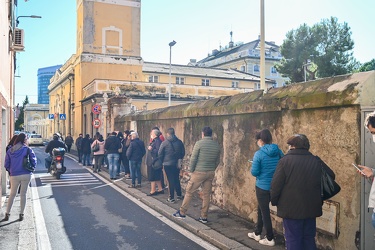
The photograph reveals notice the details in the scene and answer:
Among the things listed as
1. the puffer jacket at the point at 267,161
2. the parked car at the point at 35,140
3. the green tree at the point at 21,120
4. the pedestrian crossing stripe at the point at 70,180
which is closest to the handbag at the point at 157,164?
the pedestrian crossing stripe at the point at 70,180

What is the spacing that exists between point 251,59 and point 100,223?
60472 millimetres

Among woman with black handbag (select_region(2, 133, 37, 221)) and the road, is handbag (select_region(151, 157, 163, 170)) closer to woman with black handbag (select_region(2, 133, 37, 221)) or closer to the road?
the road

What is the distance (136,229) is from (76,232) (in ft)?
3.51

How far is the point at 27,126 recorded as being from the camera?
81.3m

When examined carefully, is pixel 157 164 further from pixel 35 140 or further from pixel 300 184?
pixel 35 140

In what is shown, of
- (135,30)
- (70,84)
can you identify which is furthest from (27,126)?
(135,30)

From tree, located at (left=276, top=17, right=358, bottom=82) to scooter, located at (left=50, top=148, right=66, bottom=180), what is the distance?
35765 millimetres

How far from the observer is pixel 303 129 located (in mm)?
Result: 5480

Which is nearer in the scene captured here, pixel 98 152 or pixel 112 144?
pixel 112 144

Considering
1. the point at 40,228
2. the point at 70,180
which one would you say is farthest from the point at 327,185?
the point at 70,180

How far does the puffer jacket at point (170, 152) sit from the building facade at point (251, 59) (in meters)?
54.0

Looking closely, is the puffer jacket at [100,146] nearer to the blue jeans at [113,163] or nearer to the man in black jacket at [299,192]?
the blue jeans at [113,163]

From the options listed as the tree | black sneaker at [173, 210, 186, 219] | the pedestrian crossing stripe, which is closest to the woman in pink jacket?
the pedestrian crossing stripe

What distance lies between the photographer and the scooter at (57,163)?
13141 mm
